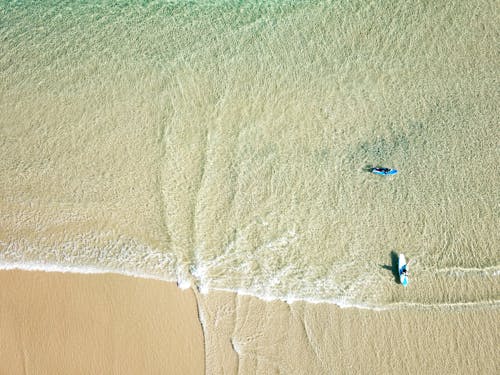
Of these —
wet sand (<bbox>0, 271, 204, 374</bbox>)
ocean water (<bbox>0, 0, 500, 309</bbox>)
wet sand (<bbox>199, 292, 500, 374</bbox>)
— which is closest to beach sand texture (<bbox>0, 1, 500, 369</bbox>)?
ocean water (<bbox>0, 0, 500, 309</bbox>)

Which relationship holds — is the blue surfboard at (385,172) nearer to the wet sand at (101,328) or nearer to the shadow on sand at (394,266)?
the shadow on sand at (394,266)

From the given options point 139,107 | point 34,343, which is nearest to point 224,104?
point 139,107

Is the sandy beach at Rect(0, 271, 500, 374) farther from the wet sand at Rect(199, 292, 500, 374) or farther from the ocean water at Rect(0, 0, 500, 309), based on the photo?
the ocean water at Rect(0, 0, 500, 309)

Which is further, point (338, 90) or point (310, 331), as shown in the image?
point (338, 90)

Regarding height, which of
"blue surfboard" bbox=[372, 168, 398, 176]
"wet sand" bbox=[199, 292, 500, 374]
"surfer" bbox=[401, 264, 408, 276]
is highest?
"blue surfboard" bbox=[372, 168, 398, 176]

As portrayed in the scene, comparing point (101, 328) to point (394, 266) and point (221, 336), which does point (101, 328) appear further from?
point (394, 266)

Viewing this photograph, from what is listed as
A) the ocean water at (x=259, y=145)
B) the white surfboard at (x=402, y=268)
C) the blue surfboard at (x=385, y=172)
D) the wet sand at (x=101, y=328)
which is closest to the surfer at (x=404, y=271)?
the white surfboard at (x=402, y=268)

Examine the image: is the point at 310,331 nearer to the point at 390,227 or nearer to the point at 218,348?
the point at 218,348
